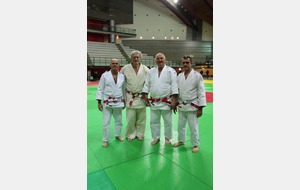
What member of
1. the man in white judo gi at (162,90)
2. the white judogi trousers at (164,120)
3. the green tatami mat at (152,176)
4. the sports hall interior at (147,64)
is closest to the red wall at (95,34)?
the sports hall interior at (147,64)

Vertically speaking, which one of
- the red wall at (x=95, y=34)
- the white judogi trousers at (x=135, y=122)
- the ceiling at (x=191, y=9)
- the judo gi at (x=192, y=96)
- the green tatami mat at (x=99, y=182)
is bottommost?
the green tatami mat at (x=99, y=182)

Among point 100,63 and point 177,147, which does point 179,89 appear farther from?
point 100,63

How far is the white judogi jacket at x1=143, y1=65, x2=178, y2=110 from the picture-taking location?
290 cm

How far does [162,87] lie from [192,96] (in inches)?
19.5

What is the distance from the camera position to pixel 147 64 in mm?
22234

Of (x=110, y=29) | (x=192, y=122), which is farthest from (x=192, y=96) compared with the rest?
(x=110, y=29)

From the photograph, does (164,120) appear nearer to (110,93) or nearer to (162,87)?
(162,87)

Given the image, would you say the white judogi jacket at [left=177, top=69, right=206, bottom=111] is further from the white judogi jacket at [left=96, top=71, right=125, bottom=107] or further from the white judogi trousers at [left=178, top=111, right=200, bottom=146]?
the white judogi jacket at [left=96, top=71, right=125, bottom=107]

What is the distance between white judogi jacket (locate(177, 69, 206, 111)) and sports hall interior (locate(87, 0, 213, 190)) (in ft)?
2.36

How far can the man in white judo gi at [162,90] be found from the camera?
291 cm

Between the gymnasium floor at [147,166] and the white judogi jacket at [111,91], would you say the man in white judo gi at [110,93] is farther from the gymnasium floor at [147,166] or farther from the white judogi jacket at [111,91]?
the gymnasium floor at [147,166]

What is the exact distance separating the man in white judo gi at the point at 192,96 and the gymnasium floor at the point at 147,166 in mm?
343

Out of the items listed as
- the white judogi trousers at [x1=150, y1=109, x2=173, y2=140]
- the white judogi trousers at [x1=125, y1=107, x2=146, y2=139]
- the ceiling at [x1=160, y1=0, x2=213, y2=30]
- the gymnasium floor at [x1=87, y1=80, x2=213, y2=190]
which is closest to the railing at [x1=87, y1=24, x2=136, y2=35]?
the ceiling at [x1=160, y1=0, x2=213, y2=30]

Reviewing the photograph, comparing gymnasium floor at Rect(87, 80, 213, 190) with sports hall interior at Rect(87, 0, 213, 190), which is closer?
gymnasium floor at Rect(87, 80, 213, 190)
